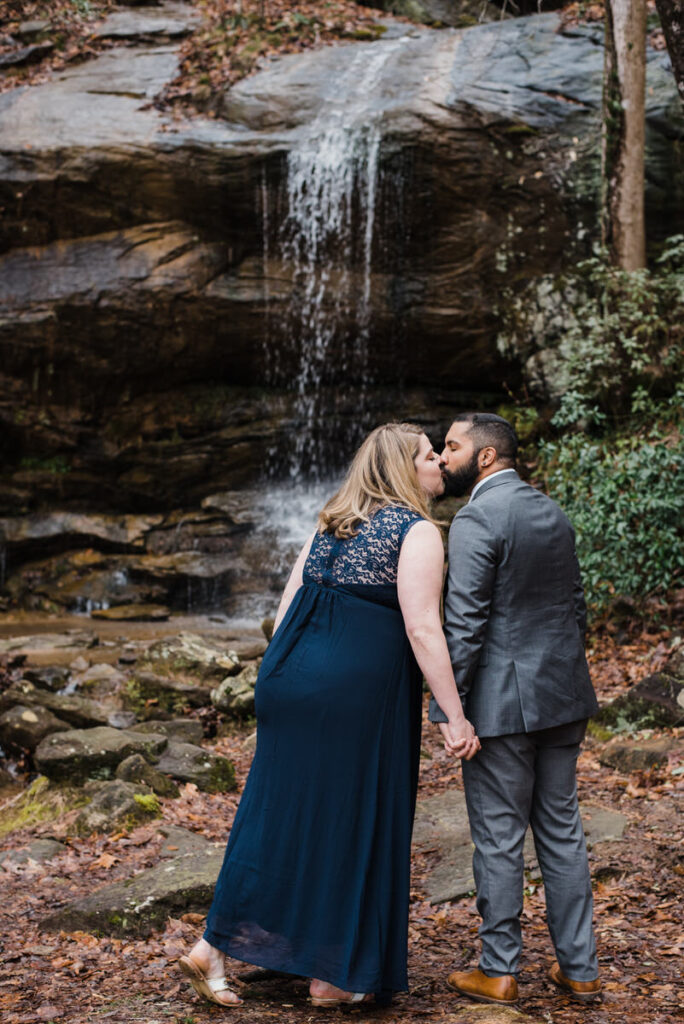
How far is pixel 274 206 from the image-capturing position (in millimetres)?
13367

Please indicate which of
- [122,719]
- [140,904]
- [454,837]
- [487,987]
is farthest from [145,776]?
[487,987]

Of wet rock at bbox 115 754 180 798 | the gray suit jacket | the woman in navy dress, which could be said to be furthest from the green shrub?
the woman in navy dress

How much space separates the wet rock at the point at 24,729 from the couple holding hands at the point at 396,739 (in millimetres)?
3873

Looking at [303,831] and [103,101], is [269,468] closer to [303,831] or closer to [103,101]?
[103,101]

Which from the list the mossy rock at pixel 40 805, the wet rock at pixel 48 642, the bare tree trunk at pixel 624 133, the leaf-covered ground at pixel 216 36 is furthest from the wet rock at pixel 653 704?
the leaf-covered ground at pixel 216 36

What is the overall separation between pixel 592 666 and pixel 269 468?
8484 millimetres

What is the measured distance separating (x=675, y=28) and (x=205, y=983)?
439 centimetres

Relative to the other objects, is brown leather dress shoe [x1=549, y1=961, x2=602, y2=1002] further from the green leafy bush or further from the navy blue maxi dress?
the green leafy bush

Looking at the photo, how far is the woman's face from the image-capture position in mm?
3146

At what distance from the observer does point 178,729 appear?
6.89 metres

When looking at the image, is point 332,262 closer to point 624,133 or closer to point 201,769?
point 624,133

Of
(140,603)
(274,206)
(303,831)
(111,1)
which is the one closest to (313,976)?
(303,831)

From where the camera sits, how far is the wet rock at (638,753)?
215 inches

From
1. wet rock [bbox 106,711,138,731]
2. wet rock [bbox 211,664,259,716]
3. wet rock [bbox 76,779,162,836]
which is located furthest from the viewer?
wet rock [bbox 211,664,259,716]
